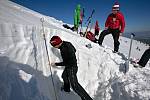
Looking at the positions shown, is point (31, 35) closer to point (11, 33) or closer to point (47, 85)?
point (11, 33)

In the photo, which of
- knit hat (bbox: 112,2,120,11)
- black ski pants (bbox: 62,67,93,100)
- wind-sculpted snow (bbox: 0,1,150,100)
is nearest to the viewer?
wind-sculpted snow (bbox: 0,1,150,100)

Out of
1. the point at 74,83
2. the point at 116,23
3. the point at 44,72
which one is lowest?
the point at 74,83

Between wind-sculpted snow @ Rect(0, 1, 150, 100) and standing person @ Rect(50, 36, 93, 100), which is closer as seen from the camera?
wind-sculpted snow @ Rect(0, 1, 150, 100)

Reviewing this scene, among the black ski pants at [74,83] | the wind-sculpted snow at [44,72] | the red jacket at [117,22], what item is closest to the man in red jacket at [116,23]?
the red jacket at [117,22]

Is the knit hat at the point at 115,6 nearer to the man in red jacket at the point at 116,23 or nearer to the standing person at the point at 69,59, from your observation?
the man in red jacket at the point at 116,23

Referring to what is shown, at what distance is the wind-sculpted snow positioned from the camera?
451 cm

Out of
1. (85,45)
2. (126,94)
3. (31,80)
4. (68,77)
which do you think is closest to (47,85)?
(68,77)

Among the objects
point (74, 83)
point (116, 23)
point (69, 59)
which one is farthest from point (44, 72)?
point (116, 23)

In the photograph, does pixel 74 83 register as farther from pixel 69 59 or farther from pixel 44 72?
pixel 44 72

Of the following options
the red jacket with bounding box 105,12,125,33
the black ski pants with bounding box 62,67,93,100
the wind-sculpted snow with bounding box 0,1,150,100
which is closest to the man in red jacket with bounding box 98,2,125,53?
the red jacket with bounding box 105,12,125,33

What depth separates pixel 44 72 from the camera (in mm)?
6090

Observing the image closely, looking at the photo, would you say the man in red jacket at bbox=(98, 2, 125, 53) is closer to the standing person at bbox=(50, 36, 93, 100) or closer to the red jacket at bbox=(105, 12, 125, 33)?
the red jacket at bbox=(105, 12, 125, 33)

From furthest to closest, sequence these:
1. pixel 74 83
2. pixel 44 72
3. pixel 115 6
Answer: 1. pixel 115 6
2. pixel 44 72
3. pixel 74 83

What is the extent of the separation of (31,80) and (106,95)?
2.81 m
